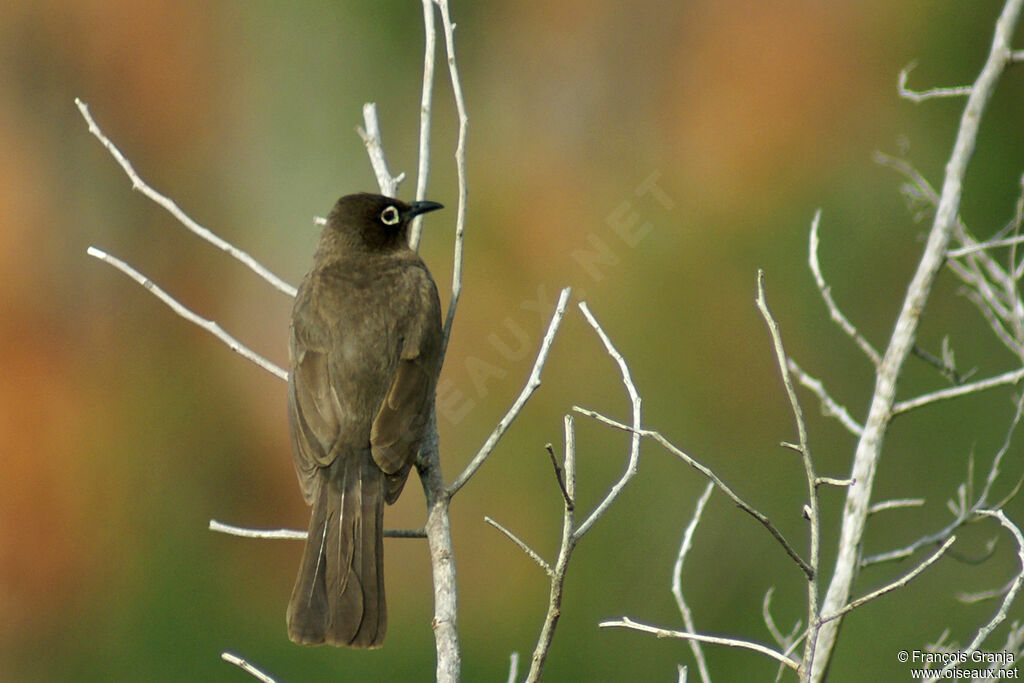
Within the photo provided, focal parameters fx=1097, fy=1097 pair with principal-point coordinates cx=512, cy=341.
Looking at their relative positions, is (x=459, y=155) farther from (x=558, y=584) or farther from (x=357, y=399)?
(x=558, y=584)

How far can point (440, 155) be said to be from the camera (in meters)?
10.4

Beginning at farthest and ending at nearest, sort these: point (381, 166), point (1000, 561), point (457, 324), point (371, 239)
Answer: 1. point (457, 324)
2. point (1000, 561)
3. point (371, 239)
4. point (381, 166)

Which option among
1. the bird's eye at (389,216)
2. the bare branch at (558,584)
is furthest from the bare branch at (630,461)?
the bird's eye at (389,216)

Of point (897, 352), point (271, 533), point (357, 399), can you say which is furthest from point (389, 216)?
point (897, 352)

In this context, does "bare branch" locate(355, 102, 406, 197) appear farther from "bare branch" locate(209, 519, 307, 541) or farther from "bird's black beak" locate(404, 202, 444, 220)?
"bare branch" locate(209, 519, 307, 541)

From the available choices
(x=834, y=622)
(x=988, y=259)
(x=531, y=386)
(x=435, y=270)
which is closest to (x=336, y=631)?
(x=531, y=386)

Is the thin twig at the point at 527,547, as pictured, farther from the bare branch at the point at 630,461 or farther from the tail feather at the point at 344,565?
the tail feather at the point at 344,565

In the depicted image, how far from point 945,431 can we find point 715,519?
7.41ft

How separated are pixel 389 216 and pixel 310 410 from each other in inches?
36.1

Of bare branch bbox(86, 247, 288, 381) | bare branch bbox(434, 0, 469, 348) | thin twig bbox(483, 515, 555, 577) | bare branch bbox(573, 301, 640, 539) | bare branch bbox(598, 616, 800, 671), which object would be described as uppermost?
bare branch bbox(434, 0, 469, 348)

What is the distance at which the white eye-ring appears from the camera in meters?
4.38

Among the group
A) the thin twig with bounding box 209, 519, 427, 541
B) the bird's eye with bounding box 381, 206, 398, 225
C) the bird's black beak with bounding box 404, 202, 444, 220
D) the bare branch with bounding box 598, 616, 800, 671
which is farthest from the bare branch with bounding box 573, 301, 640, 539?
the bird's eye with bounding box 381, 206, 398, 225

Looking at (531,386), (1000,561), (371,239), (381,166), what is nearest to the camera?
(531,386)

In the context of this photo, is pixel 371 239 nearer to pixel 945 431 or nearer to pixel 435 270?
pixel 435 270
